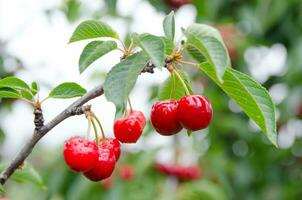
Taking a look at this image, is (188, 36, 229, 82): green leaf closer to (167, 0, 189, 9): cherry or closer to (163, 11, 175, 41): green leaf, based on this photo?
(163, 11, 175, 41): green leaf

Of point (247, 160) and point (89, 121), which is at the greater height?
point (89, 121)

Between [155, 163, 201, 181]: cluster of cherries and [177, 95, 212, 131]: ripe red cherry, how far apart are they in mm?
2457

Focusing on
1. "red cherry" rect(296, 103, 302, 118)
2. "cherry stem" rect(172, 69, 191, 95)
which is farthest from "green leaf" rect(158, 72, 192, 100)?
"red cherry" rect(296, 103, 302, 118)

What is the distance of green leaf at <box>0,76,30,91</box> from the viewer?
1.40 meters

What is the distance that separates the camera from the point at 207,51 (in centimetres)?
122

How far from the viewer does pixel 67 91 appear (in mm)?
1460

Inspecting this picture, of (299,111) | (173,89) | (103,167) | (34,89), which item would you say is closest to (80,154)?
(103,167)

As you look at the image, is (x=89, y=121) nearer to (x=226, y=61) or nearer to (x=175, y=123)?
(x=175, y=123)

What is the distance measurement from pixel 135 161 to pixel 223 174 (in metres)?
0.68

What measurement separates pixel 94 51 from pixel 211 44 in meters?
0.26

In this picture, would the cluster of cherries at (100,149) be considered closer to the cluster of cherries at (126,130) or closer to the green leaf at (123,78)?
the cluster of cherries at (126,130)

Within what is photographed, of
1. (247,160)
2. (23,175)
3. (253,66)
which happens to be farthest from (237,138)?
(23,175)

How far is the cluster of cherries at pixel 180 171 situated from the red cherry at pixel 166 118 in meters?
2.42

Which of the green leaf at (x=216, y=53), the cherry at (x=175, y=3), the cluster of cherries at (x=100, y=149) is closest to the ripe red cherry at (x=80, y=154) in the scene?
the cluster of cherries at (x=100, y=149)
